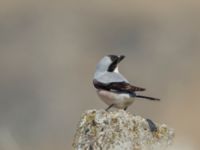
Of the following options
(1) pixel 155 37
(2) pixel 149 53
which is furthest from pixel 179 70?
(1) pixel 155 37

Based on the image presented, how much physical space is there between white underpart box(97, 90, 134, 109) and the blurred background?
4752 millimetres

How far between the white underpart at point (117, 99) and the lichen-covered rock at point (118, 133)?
775 millimetres

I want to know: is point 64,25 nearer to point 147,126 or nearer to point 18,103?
point 18,103

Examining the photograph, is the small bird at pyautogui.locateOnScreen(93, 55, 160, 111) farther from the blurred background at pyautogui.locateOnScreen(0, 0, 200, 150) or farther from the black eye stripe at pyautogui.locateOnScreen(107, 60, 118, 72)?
the blurred background at pyautogui.locateOnScreen(0, 0, 200, 150)

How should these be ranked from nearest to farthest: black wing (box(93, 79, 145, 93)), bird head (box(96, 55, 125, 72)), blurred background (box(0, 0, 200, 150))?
black wing (box(93, 79, 145, 93)) < bird head (box(96, 55, 125, 72)) < blurred background (box(0, 0, 200, 150))

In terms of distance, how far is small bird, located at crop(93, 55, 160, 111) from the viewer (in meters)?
6.37

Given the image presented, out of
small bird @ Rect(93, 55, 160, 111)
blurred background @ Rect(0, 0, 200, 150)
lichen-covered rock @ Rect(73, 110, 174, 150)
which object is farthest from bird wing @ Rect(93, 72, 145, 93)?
blurred background @ Rect(0, 0, 200, 150)

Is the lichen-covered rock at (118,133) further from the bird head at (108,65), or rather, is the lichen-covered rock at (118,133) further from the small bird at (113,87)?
the bird head at (108,65)

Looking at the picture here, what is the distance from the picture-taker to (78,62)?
25672 millimetres

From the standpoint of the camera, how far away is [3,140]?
462 inches

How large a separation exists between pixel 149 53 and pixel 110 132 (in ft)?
71.3

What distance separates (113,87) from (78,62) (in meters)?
19.1

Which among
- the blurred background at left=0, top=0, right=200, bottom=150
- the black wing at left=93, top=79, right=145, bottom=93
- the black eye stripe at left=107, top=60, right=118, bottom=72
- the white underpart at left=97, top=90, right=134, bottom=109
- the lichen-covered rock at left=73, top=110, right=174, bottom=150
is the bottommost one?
the blurred background at left=0, top=0, right=200, bottom=150

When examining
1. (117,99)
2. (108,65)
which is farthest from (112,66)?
(117,99)
